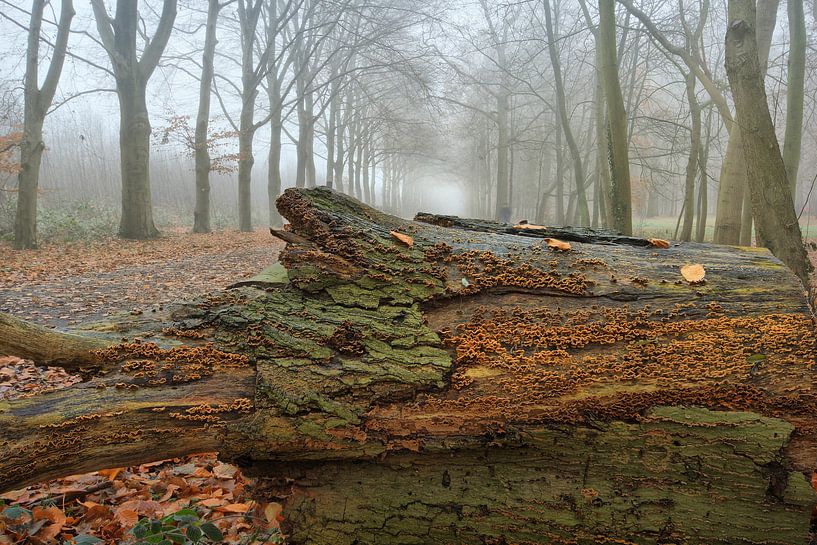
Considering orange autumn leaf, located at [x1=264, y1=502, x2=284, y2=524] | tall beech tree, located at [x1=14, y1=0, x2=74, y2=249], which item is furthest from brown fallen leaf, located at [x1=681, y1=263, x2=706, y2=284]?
tall beech tree, located at [x1=14, y1=0, x2=74, y2=249]

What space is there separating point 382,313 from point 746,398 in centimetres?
131

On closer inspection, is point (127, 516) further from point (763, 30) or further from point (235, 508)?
point (763, 30)

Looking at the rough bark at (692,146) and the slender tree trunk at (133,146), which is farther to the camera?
the slender tree trunk at (133,146)

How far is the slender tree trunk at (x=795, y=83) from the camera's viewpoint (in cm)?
671

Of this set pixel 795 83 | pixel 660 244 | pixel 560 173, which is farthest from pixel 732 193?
pixel 560 173

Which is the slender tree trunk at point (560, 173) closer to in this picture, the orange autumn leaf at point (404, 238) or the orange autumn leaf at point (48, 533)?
the orange autumn leaf at point (404, 238)

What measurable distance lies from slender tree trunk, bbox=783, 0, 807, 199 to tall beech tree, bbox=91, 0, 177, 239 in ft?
44.2

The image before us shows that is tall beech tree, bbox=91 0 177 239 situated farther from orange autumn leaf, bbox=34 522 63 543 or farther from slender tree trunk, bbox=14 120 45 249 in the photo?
orange autumn leaf, bbox=34 522 63 543

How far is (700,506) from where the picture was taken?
56.9 inches

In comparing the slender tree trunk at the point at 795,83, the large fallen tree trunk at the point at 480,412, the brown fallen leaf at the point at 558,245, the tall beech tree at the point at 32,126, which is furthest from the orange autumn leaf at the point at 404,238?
the tall beech tree at the point at 32,126

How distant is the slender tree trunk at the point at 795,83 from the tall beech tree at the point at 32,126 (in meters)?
13.9

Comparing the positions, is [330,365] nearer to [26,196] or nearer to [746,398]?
[746,398]

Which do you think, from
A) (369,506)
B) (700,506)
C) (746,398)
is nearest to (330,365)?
(369,506)

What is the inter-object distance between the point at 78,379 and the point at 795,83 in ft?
32.7
